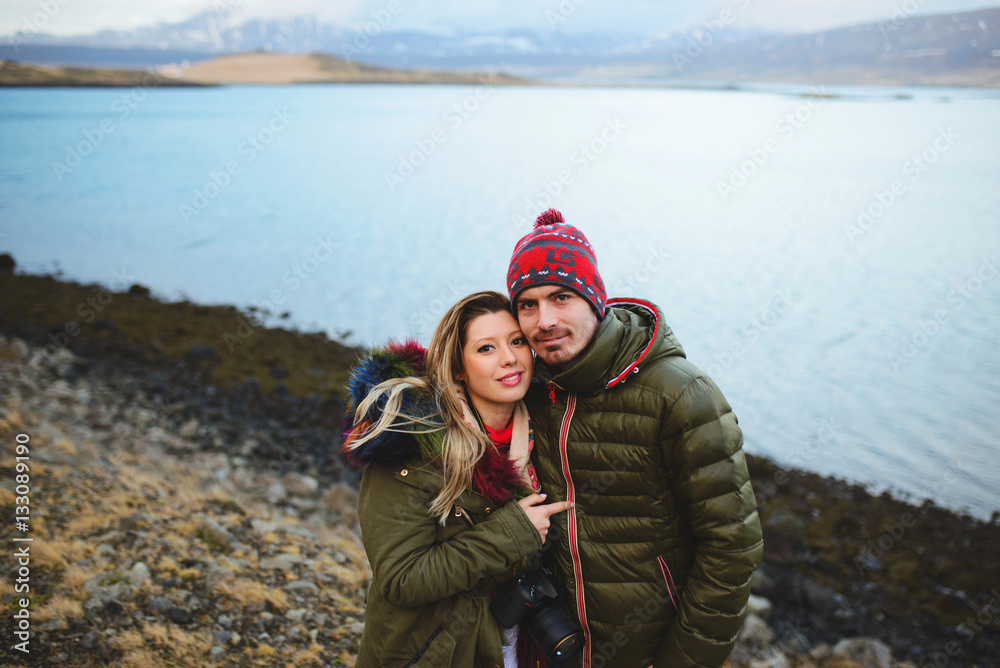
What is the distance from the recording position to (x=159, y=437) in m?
7.75

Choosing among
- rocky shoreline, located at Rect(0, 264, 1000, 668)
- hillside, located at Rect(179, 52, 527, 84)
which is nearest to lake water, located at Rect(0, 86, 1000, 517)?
rocky shoreline, located at Rect(0, 264, 1000, 668)

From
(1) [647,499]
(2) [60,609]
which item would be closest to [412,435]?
(1) [647,499]

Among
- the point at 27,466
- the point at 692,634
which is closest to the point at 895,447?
the point at 692,634

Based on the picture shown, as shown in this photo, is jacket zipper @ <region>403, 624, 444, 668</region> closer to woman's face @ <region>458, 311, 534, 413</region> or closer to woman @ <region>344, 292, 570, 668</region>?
woman @ <region>344, 292, 570, 668</region>

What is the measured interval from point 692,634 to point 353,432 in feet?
4.89

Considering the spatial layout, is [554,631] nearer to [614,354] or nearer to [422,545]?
[422,545]

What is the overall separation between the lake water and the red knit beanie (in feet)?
1.69

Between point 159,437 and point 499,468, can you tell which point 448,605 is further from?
point 159,437

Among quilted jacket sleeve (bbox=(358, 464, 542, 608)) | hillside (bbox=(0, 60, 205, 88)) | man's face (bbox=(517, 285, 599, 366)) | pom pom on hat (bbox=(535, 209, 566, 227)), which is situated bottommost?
quilted jacket sleeve (bbox=(358, 464, 542, 608))

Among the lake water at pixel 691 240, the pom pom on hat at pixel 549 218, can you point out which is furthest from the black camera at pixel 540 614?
the pom pom on hat at pixel 549 218

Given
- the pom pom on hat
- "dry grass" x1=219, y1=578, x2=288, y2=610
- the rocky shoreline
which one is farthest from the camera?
"dry grass" x1=219, y1=578, x2=288, y2=610

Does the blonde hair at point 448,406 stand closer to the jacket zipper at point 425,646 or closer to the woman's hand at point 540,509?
the woman's hand at point 540,509

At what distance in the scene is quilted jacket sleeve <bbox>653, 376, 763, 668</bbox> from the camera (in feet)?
7.26

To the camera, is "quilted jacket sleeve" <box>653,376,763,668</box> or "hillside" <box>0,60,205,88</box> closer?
"quilted jacket sleeve" <box>653,376,763,668</box>
